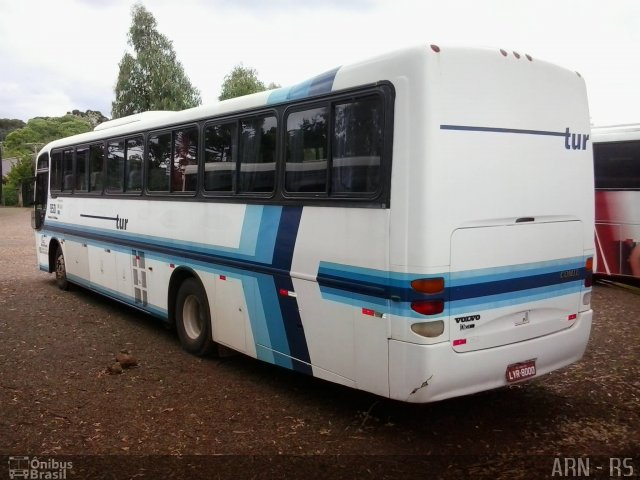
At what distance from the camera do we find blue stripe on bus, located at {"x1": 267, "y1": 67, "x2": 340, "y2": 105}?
4805 mm

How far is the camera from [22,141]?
76062 mm

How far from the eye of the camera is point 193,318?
6992mm

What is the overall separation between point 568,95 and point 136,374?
4931mm

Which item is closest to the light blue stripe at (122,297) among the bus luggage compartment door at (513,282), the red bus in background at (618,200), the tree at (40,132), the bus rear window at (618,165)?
the bus luggage compartment door at (513,282)

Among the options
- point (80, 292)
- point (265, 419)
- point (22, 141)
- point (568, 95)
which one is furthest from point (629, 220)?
point (22, 141)

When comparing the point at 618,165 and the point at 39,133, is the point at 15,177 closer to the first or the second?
the point at 39,133

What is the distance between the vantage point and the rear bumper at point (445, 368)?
161 inches

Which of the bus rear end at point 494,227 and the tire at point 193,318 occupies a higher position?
the bus rear end at point 494,227

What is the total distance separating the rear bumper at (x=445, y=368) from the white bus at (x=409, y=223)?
11 mm

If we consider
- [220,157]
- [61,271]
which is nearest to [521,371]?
[220,157]

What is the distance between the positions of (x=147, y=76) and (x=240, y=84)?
426 centimetres

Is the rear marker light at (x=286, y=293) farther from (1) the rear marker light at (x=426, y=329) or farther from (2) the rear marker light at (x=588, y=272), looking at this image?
(2) the rear marker light at (x=588, y=272)

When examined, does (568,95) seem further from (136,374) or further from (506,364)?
(136,374)

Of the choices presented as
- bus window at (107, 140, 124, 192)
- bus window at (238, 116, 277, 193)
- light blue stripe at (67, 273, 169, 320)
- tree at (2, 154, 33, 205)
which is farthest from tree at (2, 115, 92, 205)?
bus window at (238, 116, 277, 193)
